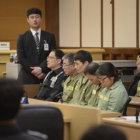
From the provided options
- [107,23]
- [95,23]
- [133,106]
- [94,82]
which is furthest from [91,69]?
[95,23]

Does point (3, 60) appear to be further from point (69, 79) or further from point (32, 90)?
point (69, 79)

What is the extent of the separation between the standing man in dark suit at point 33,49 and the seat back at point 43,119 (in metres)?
4.10

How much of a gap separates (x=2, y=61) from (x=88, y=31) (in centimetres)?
266

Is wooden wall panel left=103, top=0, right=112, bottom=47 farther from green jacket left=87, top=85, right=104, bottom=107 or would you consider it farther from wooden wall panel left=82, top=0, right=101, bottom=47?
green jacket left=87, top=85, right=104, bottom=107

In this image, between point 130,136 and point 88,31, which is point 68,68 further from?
point 88,31

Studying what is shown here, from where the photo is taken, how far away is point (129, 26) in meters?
8.82

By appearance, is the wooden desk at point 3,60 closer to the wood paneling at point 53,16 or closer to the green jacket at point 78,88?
the green jacket at point 78,88

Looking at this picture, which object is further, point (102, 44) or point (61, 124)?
point (102, 44)

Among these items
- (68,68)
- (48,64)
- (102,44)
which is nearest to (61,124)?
(68,68)

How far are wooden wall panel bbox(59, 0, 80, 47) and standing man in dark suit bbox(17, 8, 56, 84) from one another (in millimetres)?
3712

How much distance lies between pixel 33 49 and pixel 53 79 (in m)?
0.88

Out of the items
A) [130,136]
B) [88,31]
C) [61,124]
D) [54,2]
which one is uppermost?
[54,2]

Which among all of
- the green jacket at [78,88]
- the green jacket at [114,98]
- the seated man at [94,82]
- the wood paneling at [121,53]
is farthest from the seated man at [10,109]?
the wood paneling at [121,53]

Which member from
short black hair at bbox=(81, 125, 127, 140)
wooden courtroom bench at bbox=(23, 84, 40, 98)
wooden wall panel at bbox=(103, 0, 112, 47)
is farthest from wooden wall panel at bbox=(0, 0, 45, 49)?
short black hair at bbox=(81, 125, 127, 140)
